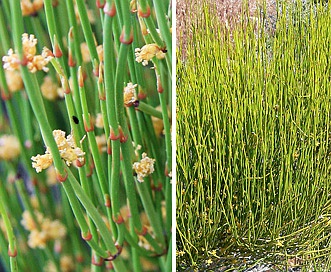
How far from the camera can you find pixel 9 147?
4.03 ft

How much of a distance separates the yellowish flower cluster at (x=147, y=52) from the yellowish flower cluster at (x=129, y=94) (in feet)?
0.22

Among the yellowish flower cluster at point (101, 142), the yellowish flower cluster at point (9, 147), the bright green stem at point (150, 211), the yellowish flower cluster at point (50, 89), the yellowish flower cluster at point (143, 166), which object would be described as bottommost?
the bright green stem at point (150, 211)

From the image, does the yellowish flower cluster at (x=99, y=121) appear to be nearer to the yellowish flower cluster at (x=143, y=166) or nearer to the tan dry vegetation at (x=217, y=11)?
the yellowish flower cluster at (x=143, y=166)

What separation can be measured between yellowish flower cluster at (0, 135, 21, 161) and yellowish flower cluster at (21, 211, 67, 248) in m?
0.15

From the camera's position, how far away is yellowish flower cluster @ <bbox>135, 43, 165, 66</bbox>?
1.28 m

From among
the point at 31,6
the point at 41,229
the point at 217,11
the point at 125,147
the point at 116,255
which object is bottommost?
the point at 116,255

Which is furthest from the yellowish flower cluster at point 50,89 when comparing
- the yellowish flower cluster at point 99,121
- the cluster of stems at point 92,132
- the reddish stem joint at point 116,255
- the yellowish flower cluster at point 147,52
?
the reddish stem joint at point 116,255

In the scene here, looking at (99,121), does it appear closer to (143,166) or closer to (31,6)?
(143,166)

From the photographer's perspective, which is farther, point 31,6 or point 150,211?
point 150,211

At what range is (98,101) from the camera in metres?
1.28

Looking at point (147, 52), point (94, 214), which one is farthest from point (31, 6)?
point (94, 214)

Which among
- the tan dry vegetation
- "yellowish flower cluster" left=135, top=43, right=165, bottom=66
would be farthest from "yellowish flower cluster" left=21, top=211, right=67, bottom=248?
the tan dry vegetation

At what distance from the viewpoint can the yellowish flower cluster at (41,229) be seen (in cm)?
126

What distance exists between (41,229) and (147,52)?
0.52m
